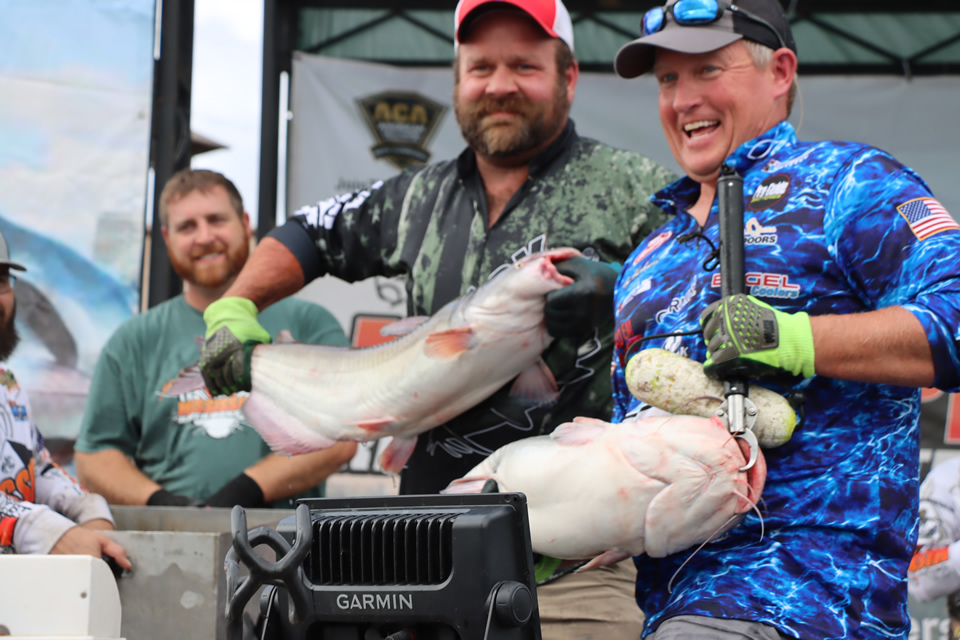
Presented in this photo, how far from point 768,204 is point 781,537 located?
2.01ft

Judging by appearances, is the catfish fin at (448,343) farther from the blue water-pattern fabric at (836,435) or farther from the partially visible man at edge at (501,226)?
the blue water-pattern fabric at (836,435)

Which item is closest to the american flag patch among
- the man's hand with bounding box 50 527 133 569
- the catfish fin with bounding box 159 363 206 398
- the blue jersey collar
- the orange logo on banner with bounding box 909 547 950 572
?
the blue jersey collar

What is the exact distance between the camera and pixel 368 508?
153cm

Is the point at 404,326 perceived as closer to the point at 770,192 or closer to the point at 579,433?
the point at 579,433

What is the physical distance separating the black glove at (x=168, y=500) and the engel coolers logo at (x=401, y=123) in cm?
263

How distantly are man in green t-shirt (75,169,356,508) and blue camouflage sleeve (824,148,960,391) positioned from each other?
2.40 m

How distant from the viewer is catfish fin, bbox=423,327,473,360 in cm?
254

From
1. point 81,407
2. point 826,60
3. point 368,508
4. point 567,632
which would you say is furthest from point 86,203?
point 826,60

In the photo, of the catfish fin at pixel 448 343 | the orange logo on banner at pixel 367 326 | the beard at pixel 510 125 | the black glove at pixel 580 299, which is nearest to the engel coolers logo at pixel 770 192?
the black glove at pixel 580 299

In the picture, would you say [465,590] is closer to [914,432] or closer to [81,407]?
[914,432]

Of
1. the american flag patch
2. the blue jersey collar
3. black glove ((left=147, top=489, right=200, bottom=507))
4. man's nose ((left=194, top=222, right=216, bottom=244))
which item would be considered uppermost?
the blue jersey collar

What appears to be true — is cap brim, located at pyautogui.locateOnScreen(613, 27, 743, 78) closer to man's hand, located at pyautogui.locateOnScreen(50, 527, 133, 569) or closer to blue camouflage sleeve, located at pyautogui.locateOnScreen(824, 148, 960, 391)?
blue camouflage sleeve, located at pyautogui.locateOnScreen(824, 148, 960, 391)

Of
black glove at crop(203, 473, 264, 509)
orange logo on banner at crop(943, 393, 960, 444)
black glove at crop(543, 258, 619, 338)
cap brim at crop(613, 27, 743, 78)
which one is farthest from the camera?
orange logo on banner at crop(943, 393, 960, 444)

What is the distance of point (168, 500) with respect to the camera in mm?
3570
